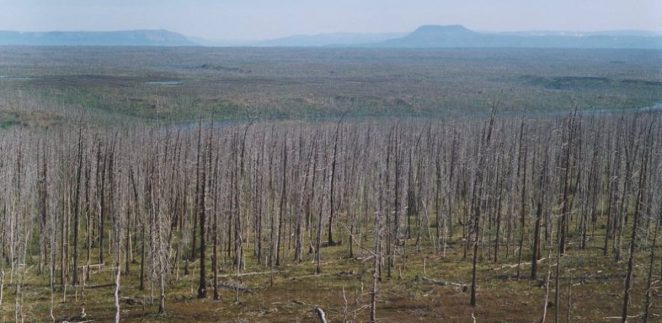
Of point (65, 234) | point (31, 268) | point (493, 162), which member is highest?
point (493, 162)

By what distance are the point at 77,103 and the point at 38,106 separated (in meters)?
10.8

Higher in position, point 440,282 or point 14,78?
point 14,78

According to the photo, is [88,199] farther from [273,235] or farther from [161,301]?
[161,301]

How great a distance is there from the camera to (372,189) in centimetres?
5409

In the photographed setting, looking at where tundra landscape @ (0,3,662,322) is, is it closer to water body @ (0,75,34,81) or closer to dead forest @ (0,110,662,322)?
dead forest @ (0,110,662,322)

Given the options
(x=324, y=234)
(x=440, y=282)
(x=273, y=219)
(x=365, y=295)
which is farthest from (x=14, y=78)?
(x=440, y=282)

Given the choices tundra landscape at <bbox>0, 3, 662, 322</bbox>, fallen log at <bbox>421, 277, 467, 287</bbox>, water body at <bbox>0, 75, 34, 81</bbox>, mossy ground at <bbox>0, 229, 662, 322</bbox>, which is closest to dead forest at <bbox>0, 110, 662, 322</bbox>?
tundra landscape at <bbox>0, 3, 662, 322</bbox>

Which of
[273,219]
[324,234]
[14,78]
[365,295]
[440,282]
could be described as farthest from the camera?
[14,78]

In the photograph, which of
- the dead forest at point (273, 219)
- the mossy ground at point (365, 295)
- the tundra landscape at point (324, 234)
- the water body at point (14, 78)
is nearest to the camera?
the mossy ground at point (365, 295)

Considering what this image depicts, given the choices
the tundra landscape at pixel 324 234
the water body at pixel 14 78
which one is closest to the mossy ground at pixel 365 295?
the tundra landscape at pixel 324 234

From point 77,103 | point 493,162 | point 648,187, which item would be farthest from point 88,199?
point 77,103

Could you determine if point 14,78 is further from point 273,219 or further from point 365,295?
point 365,295

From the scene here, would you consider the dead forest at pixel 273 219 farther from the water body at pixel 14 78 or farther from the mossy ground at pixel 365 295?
the water body at pixel 14 78

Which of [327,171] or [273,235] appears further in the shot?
[327,171]
